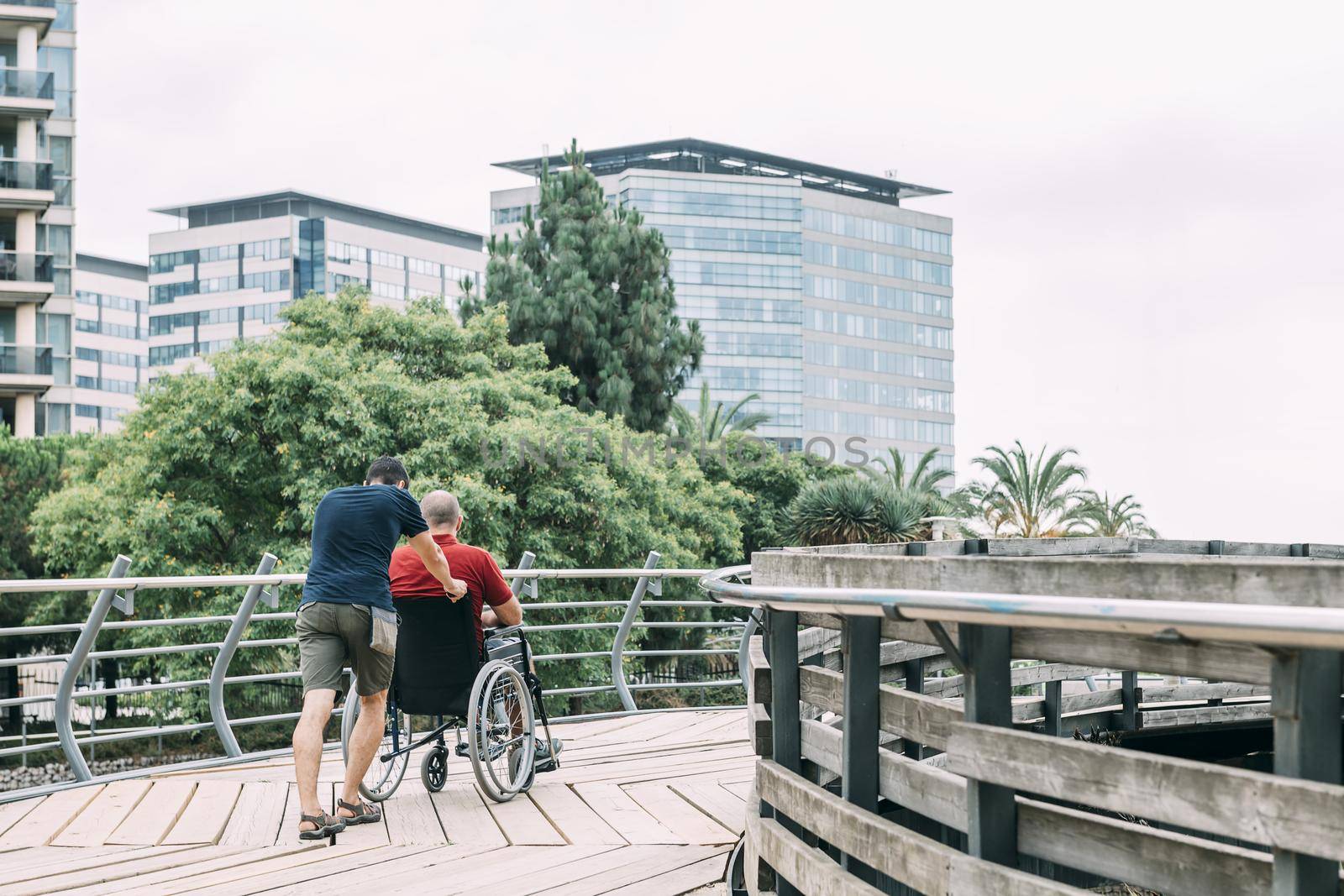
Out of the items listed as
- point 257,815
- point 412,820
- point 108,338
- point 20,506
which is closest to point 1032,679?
point 412,820

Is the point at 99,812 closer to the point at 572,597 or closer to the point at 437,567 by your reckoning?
the point at 437,567

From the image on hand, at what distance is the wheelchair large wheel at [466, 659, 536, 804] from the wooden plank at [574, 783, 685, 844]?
0.34m

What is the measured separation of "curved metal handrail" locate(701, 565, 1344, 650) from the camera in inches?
75.3

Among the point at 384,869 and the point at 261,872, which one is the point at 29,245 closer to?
the point at 261,872

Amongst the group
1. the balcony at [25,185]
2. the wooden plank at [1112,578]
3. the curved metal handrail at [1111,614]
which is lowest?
the curved metal handrail at [1111,614]

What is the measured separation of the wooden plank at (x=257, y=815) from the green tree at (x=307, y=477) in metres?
16.3

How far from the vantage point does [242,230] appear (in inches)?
4555

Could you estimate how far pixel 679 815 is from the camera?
20.7 ft

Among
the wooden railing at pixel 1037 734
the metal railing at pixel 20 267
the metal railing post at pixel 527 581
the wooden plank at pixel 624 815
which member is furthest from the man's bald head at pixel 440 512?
the metal railing at pixel 20 267

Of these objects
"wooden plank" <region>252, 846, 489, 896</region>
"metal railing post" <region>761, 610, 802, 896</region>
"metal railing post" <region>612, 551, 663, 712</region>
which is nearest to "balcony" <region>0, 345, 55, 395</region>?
"metal railing post" <region>612, 551, 663, 712</region>

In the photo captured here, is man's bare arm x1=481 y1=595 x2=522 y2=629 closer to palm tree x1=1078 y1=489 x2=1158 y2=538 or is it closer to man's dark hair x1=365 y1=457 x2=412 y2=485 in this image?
man's dark hair x1=365 y1=457 x2=412 y2=485

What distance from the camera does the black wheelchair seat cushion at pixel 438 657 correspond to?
21.4ft

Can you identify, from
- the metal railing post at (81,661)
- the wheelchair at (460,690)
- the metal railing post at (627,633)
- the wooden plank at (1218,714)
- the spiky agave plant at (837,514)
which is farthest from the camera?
the spiky agave plant at (837,514)

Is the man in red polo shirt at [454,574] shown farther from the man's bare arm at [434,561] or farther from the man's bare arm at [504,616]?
the man's bare arm at [434,561]
